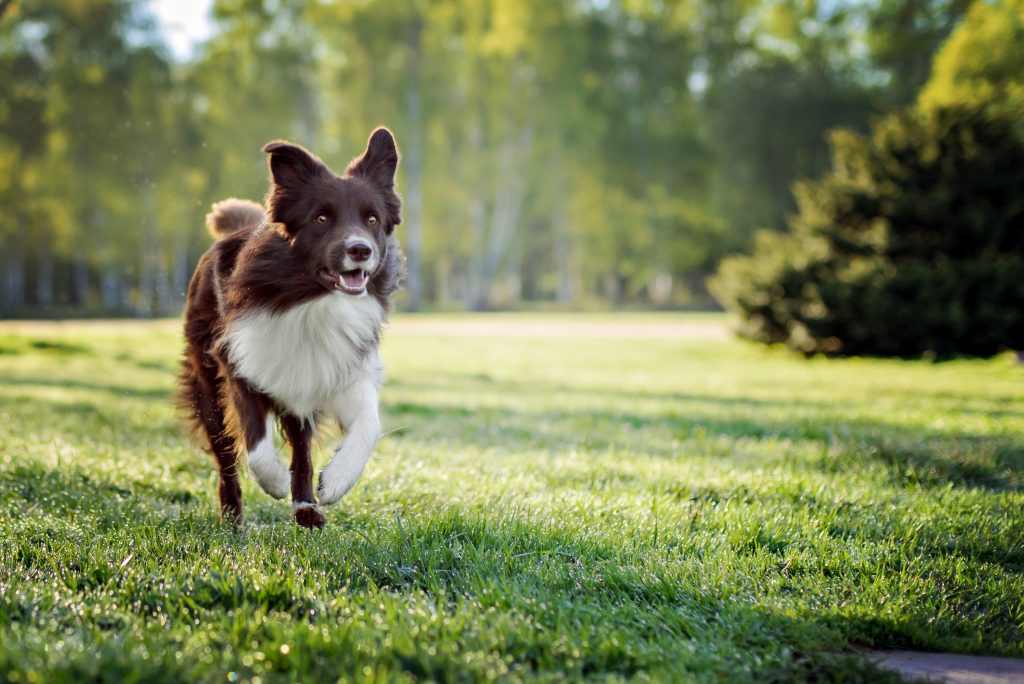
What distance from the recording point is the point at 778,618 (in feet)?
9.11

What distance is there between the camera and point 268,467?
3645mm

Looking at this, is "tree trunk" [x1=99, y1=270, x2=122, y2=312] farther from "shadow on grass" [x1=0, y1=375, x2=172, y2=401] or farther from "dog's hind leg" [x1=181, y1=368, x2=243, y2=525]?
"dog's hind leg" [x1=181, y1=368, x2=243, y2=525]

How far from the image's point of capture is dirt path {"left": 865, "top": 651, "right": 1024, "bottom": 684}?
242cm

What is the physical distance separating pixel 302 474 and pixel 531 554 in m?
1.24

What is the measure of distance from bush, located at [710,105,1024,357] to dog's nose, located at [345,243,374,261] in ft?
42.4

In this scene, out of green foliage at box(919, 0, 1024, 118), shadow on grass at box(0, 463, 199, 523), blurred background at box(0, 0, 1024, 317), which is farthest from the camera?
blurred background at box(0, 0, 1024, 317)

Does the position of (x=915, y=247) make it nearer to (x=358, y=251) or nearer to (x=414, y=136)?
(x=358, y=251)

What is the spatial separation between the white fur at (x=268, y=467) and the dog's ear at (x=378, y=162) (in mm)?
1316

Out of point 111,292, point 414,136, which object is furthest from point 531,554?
point 111,292

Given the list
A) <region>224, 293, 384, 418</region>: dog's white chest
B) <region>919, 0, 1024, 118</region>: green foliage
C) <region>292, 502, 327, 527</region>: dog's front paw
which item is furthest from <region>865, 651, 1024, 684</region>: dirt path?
<region>919, 0, 1024, 118</region>: green foliage

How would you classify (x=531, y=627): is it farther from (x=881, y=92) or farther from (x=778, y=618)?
(x=881, y=92)

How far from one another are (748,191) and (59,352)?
31837 mm

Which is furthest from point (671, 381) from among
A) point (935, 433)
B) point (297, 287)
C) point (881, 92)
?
point (881, 92)

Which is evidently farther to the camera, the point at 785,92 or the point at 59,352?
the point at 785,92
